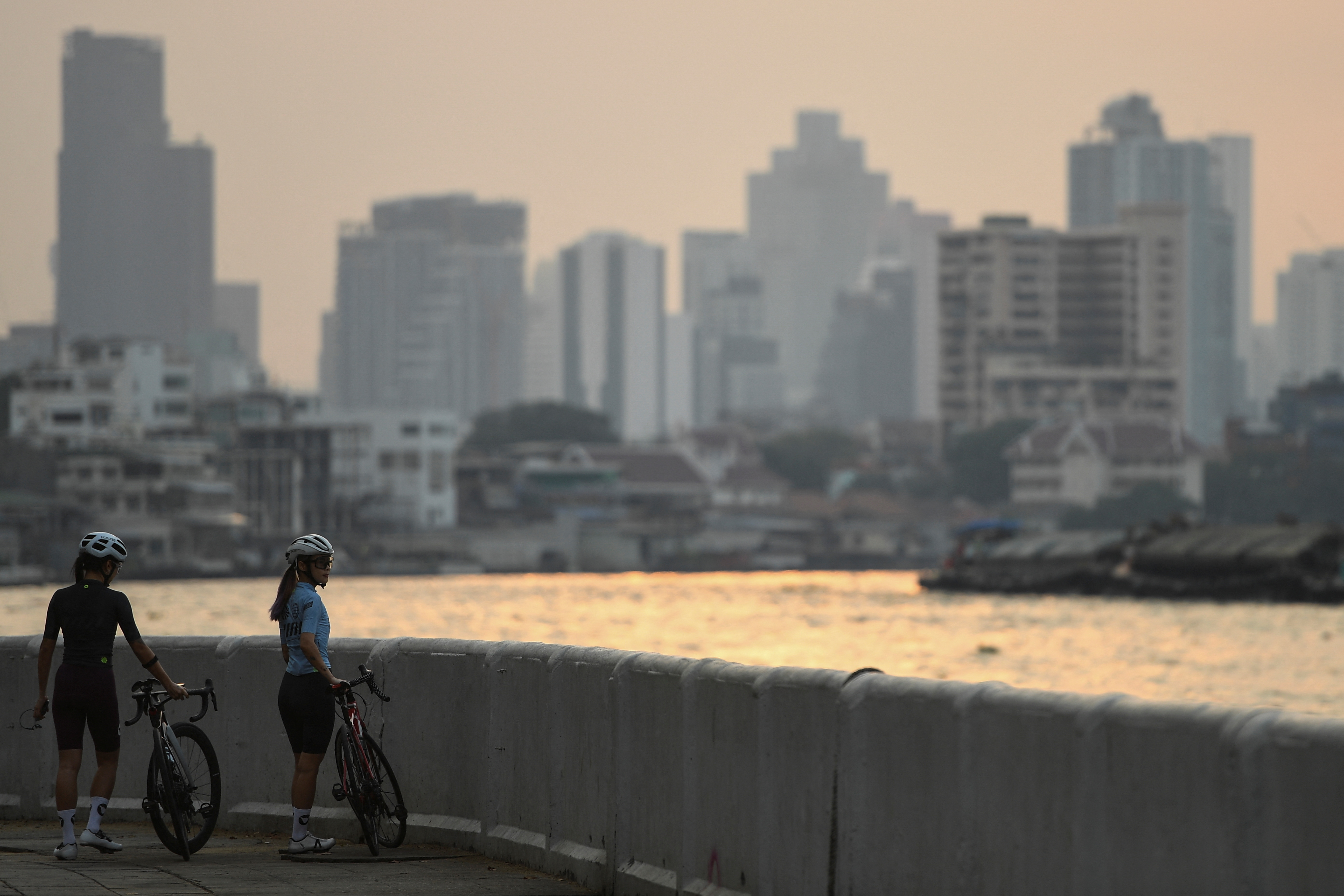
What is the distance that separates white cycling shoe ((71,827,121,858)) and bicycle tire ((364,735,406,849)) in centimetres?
160

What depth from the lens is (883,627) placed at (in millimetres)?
96438

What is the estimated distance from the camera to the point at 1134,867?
8680 mm

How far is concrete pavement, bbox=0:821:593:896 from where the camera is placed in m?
12.3

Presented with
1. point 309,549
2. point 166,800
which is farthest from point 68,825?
point 309,549

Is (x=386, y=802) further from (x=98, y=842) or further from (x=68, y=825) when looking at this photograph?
(x=68, y=825)

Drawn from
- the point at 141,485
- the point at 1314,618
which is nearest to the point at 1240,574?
the point at 1314,618

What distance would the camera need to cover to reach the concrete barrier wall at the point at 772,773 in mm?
→ 8266

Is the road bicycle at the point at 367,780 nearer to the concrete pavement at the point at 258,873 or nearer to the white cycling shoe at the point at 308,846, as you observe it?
the concrete pavement at the point at 258,873

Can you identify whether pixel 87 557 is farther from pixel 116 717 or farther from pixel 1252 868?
pixel 1252 868

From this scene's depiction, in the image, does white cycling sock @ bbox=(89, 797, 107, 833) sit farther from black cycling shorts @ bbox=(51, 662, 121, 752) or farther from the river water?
the river water

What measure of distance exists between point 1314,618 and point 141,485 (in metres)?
106

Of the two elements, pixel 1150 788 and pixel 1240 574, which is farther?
pixel 1240 574

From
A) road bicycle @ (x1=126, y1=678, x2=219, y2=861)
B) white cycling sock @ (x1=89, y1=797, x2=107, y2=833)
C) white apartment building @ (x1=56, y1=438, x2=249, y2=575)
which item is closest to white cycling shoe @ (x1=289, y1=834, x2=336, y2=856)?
road bicycle @ (x1=126, y1=678, x2=219, y2=861)

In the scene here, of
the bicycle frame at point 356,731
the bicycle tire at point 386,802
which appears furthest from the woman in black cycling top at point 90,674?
the bicycle tire at point 386,802
